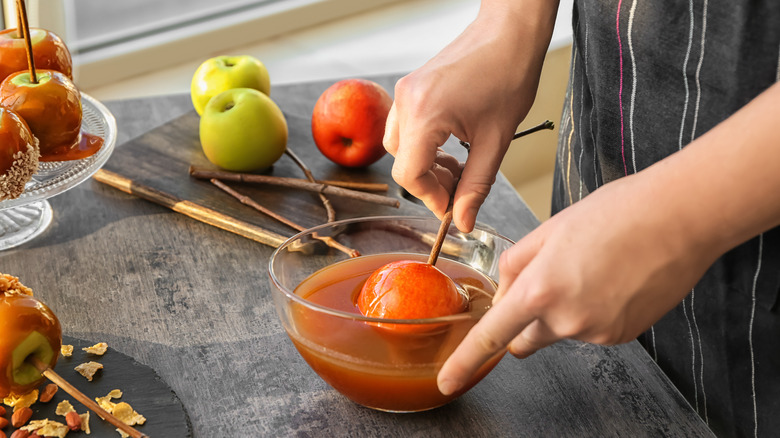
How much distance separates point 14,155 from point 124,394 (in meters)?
0.30

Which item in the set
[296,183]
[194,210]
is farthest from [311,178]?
[194,210]

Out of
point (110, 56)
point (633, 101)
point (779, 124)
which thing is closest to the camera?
point (779, 124)

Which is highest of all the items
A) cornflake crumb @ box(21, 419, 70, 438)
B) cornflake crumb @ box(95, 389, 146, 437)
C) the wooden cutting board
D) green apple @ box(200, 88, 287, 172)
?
cornflake crumb @ box(21, 419, 70, 438)

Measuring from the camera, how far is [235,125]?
1.10 metres

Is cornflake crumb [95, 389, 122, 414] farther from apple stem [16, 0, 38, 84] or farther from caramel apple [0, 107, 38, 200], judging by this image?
apple stem [16, 0, 38, 84]

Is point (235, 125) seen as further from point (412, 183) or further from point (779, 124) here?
point (779, 124)

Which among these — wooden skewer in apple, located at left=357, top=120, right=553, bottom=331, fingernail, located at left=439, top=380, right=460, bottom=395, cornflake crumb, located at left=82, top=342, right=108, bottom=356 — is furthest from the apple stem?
fingernail, located at left=439, top=380, right=460, bottom=395

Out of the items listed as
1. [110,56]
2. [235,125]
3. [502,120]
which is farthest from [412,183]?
[110,56]

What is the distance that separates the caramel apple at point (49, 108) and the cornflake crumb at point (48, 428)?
1.28ft

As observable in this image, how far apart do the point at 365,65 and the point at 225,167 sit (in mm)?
1122

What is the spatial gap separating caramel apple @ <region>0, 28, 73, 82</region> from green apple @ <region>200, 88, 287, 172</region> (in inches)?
8.0

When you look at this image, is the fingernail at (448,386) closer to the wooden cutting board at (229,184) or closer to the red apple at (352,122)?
the wooden cutting board at (229,184)

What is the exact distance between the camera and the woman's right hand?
0.75m

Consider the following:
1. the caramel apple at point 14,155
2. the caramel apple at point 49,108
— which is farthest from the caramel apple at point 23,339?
the caramel apple at point 49,108
